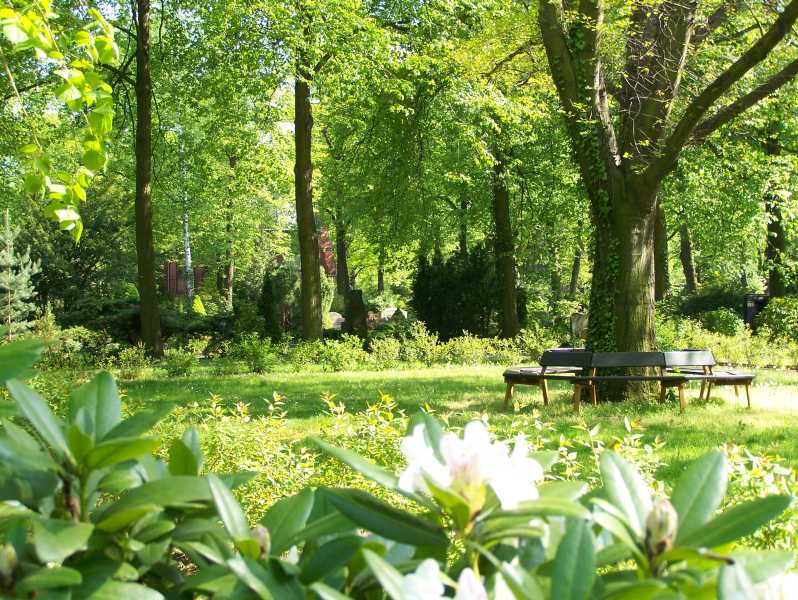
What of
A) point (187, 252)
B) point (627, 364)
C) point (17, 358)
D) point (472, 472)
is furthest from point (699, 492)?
point (187, 252)

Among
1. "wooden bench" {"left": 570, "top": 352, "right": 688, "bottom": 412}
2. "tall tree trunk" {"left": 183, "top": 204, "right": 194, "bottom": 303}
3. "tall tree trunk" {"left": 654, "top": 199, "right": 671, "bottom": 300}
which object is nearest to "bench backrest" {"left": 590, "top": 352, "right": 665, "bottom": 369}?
"wooden bench" {"left": 570, "top": 352, "right": 688, "bottom": 412}

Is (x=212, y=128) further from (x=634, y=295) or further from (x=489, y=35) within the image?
(x=634, y=295)

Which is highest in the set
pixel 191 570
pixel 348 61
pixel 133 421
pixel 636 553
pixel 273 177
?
pixel 348 61

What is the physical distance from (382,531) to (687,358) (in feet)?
32.4

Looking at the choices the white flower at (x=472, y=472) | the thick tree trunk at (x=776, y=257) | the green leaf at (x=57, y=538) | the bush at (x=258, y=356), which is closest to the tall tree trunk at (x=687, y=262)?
the thick tree trunk at (x=776, y=257)

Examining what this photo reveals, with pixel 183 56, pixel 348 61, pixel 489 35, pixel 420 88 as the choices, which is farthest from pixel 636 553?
pixel 183 56

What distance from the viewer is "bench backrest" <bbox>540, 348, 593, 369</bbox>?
397 inches

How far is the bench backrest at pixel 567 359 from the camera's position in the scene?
33.1 feet

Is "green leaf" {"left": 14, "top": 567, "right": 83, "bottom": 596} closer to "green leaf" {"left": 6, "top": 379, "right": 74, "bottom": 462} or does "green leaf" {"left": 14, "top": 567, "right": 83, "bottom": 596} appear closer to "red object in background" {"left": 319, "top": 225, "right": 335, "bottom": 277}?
"green leaf" {"left": 6, "top": 379, "right": 74, "bottom": 462}

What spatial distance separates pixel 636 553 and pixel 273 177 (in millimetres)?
20025

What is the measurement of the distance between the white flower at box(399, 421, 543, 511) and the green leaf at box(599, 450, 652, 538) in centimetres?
15

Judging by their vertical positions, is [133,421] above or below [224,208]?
below

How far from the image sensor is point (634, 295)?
10.7m

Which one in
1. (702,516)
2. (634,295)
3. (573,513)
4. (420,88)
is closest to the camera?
(573,513)
